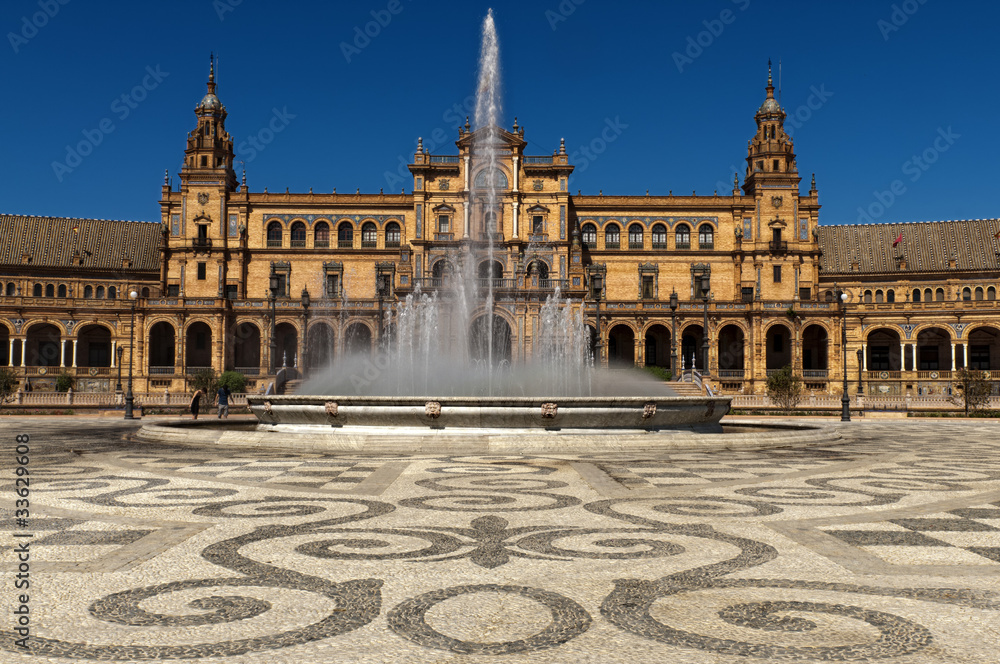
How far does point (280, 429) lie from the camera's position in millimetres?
18094

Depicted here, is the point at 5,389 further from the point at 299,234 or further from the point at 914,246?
the point at 914,246

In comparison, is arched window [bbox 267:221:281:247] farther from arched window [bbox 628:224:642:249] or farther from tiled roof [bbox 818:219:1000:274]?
tiled roof [bbox 818:219:1000:274]

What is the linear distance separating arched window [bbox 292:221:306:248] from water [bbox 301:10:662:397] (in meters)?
9.87

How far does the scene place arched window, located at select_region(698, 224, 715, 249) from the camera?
6788 centimetres

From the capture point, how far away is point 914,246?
243 ft

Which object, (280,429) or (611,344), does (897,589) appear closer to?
(280,429)

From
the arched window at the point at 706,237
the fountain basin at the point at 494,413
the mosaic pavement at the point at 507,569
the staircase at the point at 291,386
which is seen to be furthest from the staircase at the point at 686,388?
the mosaic pavement at the point at 507,569

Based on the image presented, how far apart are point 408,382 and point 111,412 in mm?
19239

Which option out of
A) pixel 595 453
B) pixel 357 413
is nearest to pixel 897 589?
pixel 595 453

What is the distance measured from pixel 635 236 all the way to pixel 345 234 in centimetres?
2505

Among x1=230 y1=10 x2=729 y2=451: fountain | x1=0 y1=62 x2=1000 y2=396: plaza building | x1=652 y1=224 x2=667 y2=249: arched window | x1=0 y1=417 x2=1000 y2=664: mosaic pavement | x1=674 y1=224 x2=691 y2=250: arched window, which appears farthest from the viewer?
x1=652 y1=224 x2=667 y2=249: arched window

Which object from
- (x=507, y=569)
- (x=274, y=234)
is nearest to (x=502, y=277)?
(x=274, y=234)

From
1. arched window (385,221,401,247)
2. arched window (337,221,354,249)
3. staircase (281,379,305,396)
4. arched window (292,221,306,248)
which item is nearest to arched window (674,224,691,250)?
arched window (385,221,401,247)

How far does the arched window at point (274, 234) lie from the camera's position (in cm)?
6706
